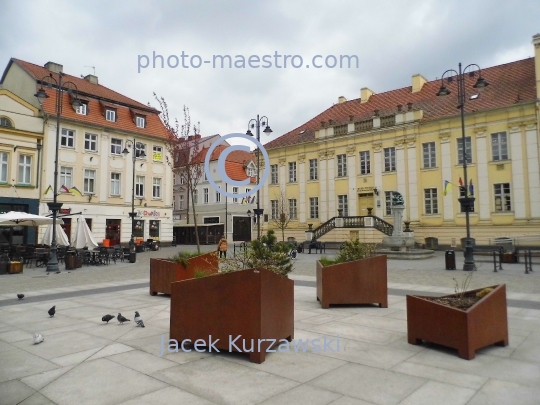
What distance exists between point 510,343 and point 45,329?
23.0 feet

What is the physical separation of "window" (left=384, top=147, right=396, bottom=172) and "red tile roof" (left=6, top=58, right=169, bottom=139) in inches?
745

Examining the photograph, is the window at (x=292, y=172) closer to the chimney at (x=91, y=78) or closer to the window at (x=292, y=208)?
the window at (x=292, y=208)

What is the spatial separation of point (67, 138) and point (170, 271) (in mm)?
27160

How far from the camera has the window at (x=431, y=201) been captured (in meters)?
32.4

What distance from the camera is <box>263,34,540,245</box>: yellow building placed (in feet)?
95.2

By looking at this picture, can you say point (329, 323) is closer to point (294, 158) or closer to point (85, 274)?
point (85, 274)

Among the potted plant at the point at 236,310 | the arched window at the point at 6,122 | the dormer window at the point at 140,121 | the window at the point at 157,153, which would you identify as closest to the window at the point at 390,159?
the window at the point at 157,153

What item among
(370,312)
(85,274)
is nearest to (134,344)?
(370,312)

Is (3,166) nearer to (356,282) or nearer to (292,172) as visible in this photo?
(292,172)

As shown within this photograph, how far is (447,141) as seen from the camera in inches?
1261

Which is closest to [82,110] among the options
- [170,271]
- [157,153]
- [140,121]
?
[140,121]

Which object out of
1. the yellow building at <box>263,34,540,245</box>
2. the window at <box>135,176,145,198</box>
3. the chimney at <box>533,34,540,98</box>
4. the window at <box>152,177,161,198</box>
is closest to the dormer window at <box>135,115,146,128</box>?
the window at <box>135,176,145,198</box>

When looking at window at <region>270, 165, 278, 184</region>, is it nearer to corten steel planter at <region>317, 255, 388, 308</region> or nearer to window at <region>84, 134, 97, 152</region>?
window at <region>84, 134, 97, 152</region>

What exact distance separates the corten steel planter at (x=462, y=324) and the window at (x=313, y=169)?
33.8 metres
